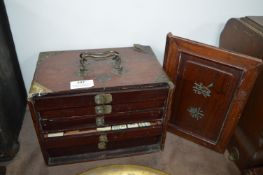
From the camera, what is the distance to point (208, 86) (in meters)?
1.26

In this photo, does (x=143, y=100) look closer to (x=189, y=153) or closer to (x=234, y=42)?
(x=189, y=153)

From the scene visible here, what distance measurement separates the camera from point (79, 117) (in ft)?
3.81

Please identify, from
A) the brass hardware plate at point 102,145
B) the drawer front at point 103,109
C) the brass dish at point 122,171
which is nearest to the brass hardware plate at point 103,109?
the drawer front at point 103,109

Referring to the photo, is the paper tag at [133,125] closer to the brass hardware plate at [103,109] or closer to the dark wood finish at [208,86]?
the brass hardware plate at [103,109]

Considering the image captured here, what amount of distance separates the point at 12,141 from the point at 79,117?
1.56 feet

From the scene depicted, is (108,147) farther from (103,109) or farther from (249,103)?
(249,103)

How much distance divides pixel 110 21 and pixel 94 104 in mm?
518

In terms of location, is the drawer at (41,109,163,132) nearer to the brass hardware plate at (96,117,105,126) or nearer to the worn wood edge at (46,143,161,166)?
the brass hardware plate at (96,117,105,126)

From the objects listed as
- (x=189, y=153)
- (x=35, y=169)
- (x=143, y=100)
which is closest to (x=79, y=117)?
(x=143, y=100)

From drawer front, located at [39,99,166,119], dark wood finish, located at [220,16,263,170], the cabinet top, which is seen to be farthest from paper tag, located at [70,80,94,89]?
dark wood finish, located at [220,16,263,170]

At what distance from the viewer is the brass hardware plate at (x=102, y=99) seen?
1.09 metres

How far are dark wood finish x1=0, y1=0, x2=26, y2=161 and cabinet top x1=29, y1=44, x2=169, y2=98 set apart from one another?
0.19 meters

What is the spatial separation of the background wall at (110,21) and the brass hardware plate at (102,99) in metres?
0.47

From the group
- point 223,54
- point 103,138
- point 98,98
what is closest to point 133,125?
point 103,138
